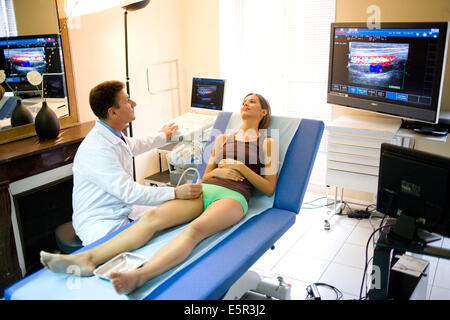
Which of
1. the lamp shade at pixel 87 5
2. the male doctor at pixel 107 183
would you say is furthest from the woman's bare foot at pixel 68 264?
the lamp shade at pixel 87 5

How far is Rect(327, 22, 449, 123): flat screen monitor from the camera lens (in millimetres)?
2746

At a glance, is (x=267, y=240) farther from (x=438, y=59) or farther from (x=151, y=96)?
(x=151, y=96)

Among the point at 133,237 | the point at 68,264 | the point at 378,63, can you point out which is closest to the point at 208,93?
the point at 378,63

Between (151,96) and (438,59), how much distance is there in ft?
8.00

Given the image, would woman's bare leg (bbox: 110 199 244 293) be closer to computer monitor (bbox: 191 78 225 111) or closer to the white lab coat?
the white lab coat

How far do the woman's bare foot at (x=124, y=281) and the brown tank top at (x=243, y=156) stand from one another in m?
0.86

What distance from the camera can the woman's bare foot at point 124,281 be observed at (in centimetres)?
162

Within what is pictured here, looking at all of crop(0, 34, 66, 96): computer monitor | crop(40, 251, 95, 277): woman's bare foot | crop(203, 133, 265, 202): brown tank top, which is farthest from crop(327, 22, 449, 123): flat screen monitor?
crop(40, 251, 95, 277): woman's bare foot

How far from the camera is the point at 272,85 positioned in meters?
4.04

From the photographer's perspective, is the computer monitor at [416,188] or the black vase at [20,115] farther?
the black vase at [20,115]

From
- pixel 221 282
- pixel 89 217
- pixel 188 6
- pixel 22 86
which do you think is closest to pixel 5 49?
pixel 22 86

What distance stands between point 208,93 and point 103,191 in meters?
1.71

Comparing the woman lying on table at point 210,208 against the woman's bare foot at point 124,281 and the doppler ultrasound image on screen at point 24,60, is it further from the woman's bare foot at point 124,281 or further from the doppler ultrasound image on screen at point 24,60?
the doppler ultrasound image on screen at point 24,60
